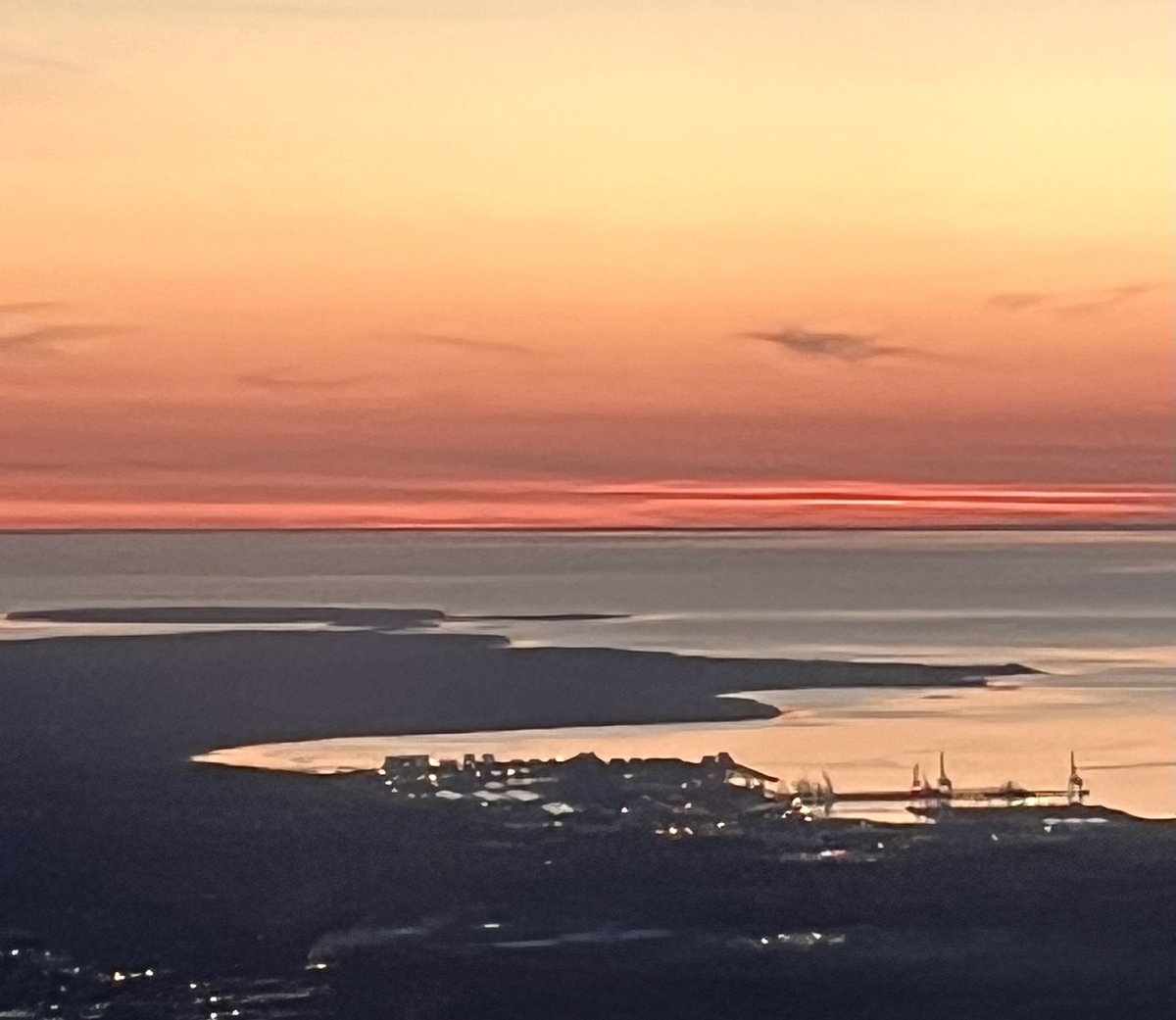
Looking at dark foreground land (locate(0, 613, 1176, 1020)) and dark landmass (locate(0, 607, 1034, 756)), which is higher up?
dark landmass (locate(0, 607, 1034, 756))

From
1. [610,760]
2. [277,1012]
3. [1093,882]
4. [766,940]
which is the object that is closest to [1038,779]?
[1093,882]

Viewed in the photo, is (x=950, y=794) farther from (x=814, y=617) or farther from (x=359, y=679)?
(x=359, y=679)

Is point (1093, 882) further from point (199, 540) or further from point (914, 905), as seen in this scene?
point (199, 540)

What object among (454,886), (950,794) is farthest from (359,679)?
(950,794)

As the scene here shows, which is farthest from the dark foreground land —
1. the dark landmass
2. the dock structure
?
the dock structure

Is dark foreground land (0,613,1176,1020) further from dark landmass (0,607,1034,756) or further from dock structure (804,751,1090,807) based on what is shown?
dock structure (804,751,1090,807)

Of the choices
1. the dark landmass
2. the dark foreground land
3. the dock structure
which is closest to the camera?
the dark foreground land

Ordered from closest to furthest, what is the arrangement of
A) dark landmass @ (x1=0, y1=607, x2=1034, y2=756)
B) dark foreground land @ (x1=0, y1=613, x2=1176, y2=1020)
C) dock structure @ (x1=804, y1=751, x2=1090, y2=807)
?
dark foreground land @ (x1=0, y1=613, x2=1176, y2=1020), dock structure @ (x1=804, y1=751, x2=1090, y2=807), dark landmass @ (x1=0, y1=607, x2=1034, y2=756)
